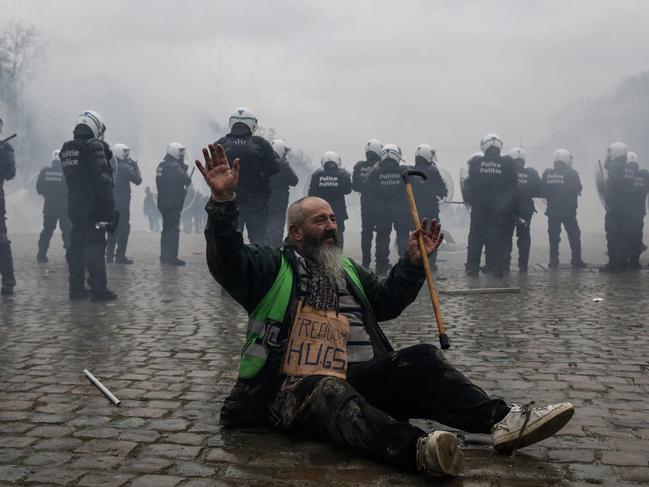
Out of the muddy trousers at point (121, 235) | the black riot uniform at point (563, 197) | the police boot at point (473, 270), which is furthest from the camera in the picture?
the muddy trousers at point (121, 235)

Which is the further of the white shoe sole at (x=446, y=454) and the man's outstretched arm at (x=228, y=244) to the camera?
the man's outstretched arm at (x=228, y=244)

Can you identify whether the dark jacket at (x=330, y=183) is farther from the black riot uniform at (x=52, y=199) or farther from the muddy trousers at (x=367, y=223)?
the black riot uniform at (x=52, y=199)

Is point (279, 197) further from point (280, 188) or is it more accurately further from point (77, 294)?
point (77, 294)

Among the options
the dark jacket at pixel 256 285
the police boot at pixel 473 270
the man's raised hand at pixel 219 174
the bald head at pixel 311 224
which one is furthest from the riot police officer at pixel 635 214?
the man's raised hand at pixel 219 174

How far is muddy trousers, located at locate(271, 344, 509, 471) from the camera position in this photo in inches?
131

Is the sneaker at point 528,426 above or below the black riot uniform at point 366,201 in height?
below

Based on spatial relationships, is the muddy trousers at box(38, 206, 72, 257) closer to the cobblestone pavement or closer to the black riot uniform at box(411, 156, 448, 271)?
the cobblestone pavement

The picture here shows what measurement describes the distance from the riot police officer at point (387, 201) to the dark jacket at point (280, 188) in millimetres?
1399

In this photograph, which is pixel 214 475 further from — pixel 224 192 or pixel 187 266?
pixel 187 266

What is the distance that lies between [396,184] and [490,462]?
34.7 ft

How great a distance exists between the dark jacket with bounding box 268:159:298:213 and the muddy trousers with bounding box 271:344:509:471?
10.5 meters

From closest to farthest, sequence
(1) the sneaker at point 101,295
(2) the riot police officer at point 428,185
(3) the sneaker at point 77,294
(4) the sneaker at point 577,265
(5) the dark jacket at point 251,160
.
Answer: (1) the sneaker at point 101,295
(3) the sneaker at point 77,294
(5) the dark jacket at point 251,160
(2) the riot police officer at point 428,185
(4) the sneaker at point 577,265

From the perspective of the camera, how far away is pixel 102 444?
3.72 metres

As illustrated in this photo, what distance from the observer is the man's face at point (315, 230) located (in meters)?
4.09
